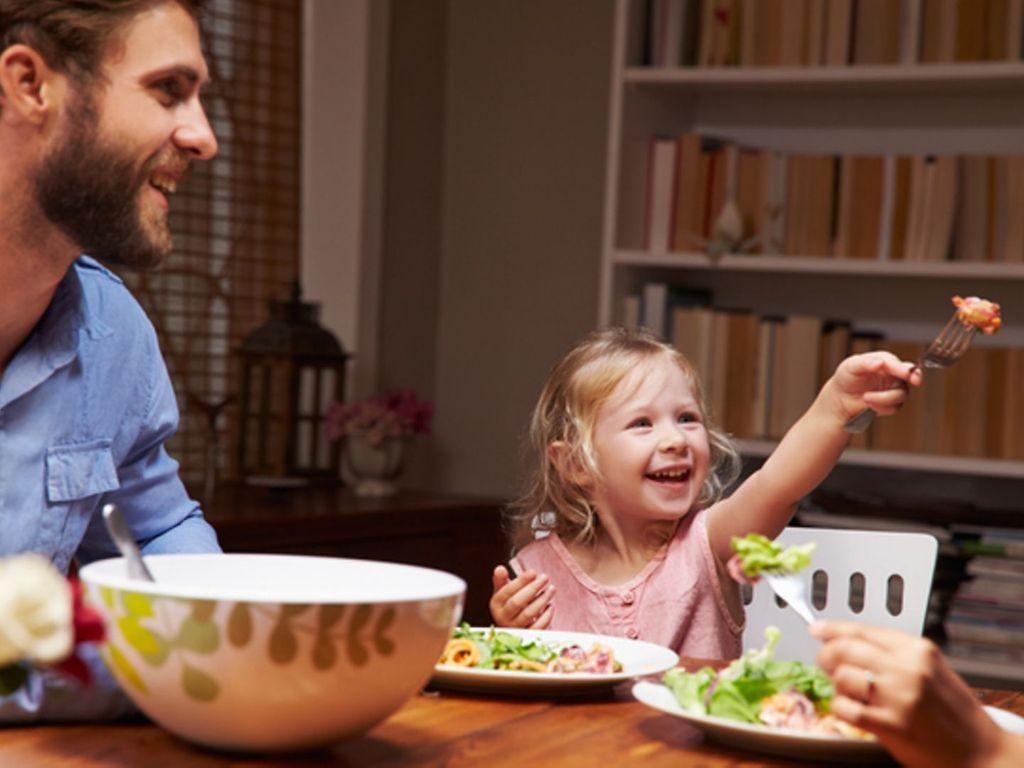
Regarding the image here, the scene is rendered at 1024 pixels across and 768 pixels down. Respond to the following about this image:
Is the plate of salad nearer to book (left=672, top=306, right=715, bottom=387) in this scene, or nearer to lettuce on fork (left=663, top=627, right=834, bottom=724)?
lettuce on fork (left=663, top=627, right=834, bottom=724)

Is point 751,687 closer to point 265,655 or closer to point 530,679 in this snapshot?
point 530,679

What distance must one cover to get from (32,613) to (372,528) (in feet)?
8.20

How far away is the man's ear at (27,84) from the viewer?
152 cm

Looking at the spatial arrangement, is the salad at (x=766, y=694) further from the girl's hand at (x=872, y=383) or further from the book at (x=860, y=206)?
the book at (x=860, y=206)

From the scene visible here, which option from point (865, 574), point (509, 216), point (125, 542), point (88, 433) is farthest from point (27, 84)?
point (509, 216)

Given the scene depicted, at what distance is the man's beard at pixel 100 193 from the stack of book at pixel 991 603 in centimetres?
216

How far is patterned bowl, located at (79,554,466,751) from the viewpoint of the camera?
3.06 ft

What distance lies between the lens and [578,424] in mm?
2059

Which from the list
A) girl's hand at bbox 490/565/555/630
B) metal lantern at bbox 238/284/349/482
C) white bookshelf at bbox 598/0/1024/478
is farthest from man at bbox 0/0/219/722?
white bookshelf at bbox 598/0/1024/478

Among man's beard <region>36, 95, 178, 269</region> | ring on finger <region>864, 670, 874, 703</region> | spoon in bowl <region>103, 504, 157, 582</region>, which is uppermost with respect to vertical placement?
man's beard <region>36, 95, 178, 269</region>

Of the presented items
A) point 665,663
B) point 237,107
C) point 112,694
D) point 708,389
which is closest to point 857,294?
point 708,389

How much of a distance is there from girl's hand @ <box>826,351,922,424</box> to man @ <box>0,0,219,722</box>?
673mm

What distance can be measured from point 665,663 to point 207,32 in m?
2.66

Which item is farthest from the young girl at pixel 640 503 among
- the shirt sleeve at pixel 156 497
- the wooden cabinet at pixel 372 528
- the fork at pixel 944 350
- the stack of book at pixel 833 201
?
the stack of book at pixel 833 201
